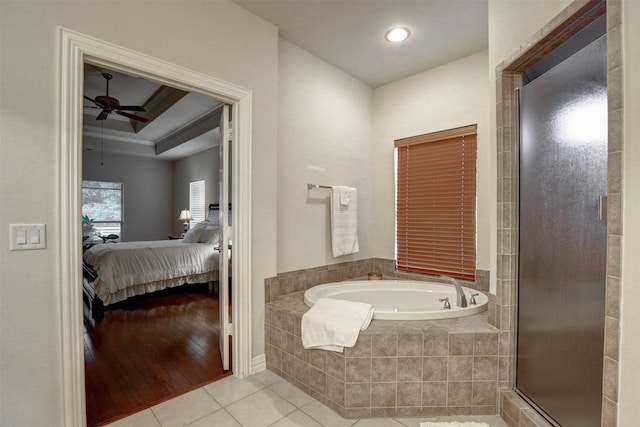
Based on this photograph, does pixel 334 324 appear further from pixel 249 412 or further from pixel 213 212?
pixel 213 212

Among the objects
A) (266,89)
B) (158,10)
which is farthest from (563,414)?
(158,10)

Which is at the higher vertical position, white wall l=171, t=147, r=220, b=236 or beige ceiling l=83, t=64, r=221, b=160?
beige ceiling l=83, t=64, r=221, b=160

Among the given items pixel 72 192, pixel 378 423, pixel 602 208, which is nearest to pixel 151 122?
pixel 72 192

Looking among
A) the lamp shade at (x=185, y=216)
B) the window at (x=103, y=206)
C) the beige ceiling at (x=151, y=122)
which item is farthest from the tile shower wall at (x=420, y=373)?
the window at (x=103, y=206)

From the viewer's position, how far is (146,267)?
427 centimetres

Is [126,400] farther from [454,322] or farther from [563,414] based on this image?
[563,414]

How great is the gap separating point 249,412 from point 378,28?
285 cm

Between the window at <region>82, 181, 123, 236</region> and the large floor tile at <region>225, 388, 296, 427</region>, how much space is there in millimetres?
6373

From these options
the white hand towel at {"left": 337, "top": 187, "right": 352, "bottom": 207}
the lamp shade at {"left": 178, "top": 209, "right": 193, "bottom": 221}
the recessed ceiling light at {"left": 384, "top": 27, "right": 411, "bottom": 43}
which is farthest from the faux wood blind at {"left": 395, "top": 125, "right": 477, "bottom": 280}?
the lamp shade at {"left": 178, "top": 209, "right": 193, "bottom": 221}

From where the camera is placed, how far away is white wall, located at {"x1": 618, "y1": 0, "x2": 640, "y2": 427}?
110 cm

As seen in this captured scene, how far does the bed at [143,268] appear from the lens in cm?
391

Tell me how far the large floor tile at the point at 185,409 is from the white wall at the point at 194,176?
15.9ft

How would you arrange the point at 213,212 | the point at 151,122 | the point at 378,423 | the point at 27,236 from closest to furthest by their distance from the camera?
the point at 27,236 < the point at 378,423 < the point at 151,122 < the point at 213,212

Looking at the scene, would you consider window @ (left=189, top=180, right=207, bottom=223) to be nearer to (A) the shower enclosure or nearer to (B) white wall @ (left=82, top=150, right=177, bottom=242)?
(B) white wall @ (left=82, top=150, right=177, bottom=242)
